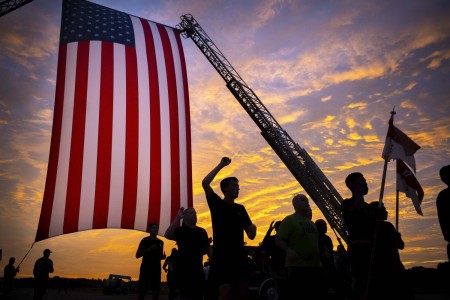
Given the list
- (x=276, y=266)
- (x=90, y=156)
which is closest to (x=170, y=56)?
(x=90, y=156)

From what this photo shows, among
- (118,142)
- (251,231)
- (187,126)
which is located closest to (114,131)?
(118,142)

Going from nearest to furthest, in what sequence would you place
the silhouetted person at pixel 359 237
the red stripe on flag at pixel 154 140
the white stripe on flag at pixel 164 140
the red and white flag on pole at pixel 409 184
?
the silhouetted person at pixel 359 237, the red and white flag on pole at pixel 409 184, the red stripe on flag at pixel 154 140, the white stripe on flag at pixel 164 140

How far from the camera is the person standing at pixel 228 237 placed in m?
3.99

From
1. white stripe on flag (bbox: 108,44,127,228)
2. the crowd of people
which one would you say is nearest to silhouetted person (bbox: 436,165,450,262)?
the crowd of people

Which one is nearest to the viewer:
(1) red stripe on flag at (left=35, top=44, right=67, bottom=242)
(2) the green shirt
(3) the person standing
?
(3) the person standing

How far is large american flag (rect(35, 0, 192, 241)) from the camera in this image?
923cm

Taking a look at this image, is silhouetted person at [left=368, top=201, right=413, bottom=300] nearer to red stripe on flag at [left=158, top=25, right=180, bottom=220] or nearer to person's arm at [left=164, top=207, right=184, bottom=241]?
person's arm at [left=164, top=207, right=184, bottom=241]

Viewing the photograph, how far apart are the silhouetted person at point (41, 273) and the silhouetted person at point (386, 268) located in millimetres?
9165

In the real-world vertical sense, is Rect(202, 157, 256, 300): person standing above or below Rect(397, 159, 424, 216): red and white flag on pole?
below

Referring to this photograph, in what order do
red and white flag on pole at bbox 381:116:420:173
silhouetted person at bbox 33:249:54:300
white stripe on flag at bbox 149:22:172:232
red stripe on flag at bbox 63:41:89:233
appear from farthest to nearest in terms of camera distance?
silhouetted person at bbox 33:249:54:300, white stripe on flag at bbox 149:22:172:232, red stripe on flag at bbox 63:41:89:233, red and white flag on pole at bbox 381:116:420:173

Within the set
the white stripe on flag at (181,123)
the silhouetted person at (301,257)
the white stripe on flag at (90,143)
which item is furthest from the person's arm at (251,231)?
the white stripe on flag at (181,123)

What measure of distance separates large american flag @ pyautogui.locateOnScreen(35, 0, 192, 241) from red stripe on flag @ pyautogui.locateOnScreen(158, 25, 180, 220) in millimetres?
27

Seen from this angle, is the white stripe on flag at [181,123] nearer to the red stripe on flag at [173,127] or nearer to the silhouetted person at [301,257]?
the red stripe on flag at [173,127]

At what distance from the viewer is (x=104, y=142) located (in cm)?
988
